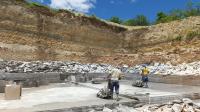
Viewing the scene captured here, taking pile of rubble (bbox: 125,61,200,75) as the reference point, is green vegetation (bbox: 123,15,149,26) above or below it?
above

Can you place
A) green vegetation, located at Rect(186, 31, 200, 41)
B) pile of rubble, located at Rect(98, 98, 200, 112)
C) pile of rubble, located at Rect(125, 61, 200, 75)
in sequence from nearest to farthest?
pile of rubble, located at Rect(98, 98, 200, 112)
pile of rubble, located at Rect(125, 61, 200, 75)
green vegetation, located at Rect(186, 31, 200, 41)

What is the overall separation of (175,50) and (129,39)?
845 centimetres

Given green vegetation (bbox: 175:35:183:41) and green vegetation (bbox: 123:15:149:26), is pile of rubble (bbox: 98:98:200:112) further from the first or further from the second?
green vegetation (bbox: 123:15:149:26)

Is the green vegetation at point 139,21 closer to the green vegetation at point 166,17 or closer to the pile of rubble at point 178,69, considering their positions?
the green vegetation at point 166,17

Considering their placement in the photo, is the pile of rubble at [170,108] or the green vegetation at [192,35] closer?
the pile of rubble at [170,108]

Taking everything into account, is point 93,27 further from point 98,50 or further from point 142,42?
point 142,42

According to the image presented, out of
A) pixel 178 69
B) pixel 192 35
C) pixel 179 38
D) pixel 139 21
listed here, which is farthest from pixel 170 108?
pixel 139 21

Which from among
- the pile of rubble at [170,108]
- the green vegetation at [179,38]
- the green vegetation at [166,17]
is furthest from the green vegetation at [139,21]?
the pile of rubble at [170,108]

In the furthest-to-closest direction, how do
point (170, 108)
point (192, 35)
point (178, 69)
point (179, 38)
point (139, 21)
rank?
point (139, 21) < point (179, 38) < point (192, 35) < point (178, 69) < point (170, 108)

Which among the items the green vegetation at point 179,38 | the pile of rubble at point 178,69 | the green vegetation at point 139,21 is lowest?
Answer: the pile of rubble at point 178,69

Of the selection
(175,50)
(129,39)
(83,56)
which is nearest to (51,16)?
(83,56)

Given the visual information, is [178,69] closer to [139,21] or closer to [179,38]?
[179,38]

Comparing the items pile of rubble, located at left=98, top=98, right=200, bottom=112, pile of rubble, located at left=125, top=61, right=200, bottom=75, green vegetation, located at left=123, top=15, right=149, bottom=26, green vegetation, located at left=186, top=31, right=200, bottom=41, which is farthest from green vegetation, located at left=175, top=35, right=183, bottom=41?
green vegetation, located at left=123, top=15, right=149, bottom=26

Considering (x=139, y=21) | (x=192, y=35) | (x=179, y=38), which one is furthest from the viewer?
(x=139, y=21)
